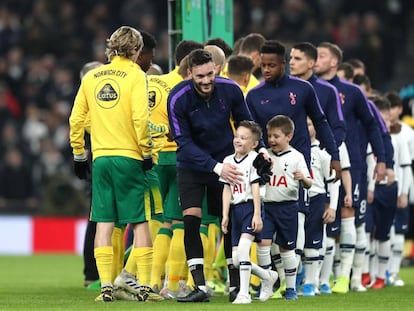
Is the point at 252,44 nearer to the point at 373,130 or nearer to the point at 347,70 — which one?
the point at 347,70

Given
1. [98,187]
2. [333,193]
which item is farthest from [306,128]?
[98,187]

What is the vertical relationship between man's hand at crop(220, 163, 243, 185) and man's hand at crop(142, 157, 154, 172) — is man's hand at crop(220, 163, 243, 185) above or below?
below

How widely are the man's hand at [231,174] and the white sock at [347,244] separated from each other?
2976mm

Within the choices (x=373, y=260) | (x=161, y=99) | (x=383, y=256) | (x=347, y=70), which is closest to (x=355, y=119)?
(x=347, y=70)

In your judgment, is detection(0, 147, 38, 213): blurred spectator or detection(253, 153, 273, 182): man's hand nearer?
detection(253, 153, 273, 182): man's hand

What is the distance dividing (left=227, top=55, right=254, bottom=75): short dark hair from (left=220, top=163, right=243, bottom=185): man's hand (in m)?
2.08

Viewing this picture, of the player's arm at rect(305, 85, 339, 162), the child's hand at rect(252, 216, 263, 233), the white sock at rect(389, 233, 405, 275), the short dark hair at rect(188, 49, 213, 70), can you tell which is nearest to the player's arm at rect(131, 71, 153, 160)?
the short dark hair at rect(188, 49, 213, 70)

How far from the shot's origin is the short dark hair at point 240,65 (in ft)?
45.6

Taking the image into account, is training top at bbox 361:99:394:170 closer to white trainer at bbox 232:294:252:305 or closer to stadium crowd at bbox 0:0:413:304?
stadium crowd at bbox 0:0:413:304

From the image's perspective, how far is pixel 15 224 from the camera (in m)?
24.9

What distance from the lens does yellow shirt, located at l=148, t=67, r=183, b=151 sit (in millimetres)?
13555

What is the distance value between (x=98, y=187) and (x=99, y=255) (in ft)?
1.98

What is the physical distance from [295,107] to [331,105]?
3.45ft

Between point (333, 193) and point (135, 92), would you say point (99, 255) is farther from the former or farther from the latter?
point (333, 193)
